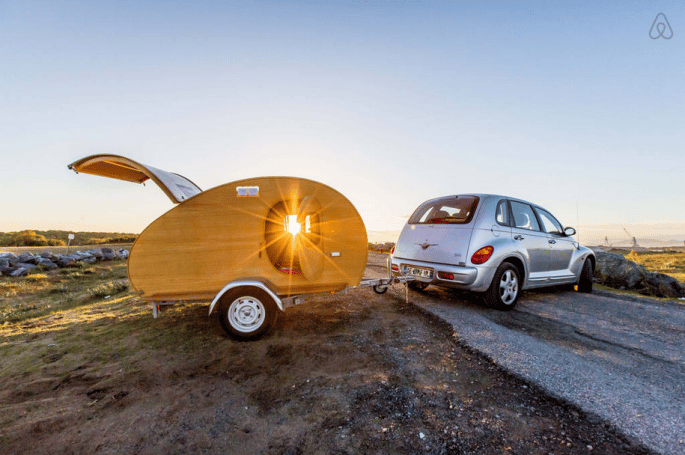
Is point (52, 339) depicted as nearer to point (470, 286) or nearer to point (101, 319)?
point (101, 319)

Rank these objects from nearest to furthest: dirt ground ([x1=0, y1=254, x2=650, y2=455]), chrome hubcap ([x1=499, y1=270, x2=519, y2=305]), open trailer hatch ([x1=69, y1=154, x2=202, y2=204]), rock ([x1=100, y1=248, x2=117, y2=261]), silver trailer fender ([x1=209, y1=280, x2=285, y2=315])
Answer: dirt ground ([x1=0, y1=254, x2=650, y2=455]) < silver trailer fender ([x1=209, y1=280, x2=285, y2=315]) < open trailer hatch ([x1=69, y1=154, x2=202, y2=204]) < chrome hubcap ([x1=499, y1=270, x2=519, y2=305]) < rock ([x1=100, y1=248, x2=117, y2=261])

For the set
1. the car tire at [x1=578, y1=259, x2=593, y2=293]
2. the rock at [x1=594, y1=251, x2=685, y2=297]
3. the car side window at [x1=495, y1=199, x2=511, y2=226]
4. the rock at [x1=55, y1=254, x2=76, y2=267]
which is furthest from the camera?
the rock at [x1=55, y1=254, x2=76, y2=267]

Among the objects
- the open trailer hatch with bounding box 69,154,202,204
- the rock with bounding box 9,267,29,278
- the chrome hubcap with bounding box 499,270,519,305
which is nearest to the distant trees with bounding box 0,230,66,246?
the rock with bounding box 9,267,29,278

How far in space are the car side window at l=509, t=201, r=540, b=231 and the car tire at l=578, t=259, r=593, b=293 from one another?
239 centimetres

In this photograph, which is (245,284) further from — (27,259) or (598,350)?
(27,259)

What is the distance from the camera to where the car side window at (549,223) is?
6965 mm

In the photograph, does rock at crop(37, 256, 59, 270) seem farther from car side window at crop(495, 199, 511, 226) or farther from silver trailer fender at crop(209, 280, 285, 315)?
car side window at crop(495, 199, 511, 226)

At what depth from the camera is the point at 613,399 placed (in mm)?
2879

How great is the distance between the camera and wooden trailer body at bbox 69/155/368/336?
4.19 metres

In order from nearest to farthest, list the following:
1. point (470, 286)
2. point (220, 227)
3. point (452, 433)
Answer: point (452, 433), point (220, 227), point (470, 286)

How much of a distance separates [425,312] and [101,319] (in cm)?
579

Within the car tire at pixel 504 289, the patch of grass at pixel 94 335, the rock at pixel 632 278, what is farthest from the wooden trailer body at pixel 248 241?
the rock at pixel 632 278

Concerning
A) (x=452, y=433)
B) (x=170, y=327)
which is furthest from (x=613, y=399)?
(x=170, y=327)

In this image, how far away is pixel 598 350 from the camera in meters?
4.05
